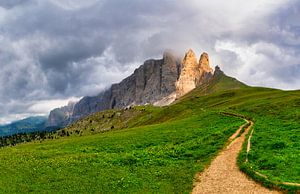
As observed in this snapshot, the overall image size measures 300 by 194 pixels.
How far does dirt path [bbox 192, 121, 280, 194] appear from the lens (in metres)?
33.9

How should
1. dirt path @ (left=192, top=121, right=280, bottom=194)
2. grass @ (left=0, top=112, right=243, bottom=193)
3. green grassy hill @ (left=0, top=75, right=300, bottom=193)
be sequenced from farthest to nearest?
grass @ (left=0, top=112, right=243, bottom=193) → green grassy hill @ (left=0, top=75, right=300, bottom=193) → dirt path @ (left=192, top=121, right=280, bottom=194)

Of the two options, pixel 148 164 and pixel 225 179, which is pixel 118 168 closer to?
pixel 148 164

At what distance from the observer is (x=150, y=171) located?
1686 inches

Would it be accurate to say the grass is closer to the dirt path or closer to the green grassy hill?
the green grassy hill

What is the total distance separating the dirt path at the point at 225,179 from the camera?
111 feet

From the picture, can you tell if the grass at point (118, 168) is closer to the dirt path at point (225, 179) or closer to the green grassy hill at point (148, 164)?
the green grassy hill at point (148, 164)

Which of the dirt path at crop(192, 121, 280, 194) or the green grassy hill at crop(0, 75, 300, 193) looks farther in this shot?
the green grassy hill at crop(0, 75, 300, 193)

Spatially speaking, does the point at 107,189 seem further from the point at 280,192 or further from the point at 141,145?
the point at 141,145

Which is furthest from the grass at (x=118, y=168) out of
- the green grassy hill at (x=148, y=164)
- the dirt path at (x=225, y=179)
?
the dirt path at (x=225, y=179)

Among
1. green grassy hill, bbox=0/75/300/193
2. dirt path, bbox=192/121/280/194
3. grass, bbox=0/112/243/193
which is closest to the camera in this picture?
dirt path, bbox=192/121/280/194

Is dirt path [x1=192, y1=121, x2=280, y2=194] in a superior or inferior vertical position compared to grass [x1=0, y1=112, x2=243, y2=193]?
inferior

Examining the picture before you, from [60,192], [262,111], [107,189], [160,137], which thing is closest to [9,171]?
[60,192]

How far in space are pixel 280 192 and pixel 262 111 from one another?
58132 mm

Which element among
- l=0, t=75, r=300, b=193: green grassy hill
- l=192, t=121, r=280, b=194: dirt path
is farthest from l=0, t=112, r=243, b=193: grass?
l=192, t=121, r=280, b=194: dirt path
